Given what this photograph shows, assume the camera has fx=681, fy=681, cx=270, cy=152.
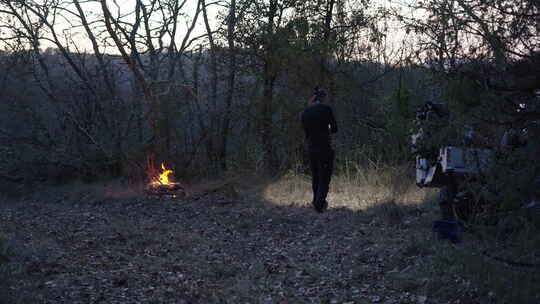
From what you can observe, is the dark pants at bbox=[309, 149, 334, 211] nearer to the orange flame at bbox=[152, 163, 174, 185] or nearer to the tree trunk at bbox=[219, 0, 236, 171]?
the orange flame at bbox=[152, 163, 174, 185]

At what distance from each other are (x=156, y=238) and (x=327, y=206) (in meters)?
3.30

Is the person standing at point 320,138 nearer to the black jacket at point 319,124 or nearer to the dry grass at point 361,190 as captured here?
the black jacket at point 319,124

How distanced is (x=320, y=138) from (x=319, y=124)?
0.79 feet

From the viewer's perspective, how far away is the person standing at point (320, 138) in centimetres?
1145

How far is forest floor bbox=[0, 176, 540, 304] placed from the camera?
6.51 metres

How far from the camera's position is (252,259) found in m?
8.73

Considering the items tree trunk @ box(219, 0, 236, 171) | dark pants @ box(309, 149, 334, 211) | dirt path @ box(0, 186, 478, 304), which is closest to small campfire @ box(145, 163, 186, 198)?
tree trunk @ box(219, 0, 236, 171)

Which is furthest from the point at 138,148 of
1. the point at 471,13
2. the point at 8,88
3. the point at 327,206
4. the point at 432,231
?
the point at 471,13

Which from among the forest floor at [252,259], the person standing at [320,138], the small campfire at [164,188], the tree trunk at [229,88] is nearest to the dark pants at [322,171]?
the person standing at [320,138]

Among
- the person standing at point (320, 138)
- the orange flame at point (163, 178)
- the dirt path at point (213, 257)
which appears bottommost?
the dirt path at point (213, 257)

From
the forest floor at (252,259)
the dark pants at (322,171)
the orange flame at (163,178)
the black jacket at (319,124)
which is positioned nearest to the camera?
the forest floor at (252,259)

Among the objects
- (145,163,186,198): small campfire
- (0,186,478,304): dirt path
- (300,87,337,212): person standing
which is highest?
(300,87,337,212): person standing

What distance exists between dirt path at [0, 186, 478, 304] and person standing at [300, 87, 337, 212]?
0.38 m

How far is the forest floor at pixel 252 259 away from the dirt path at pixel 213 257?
2 centimetres
